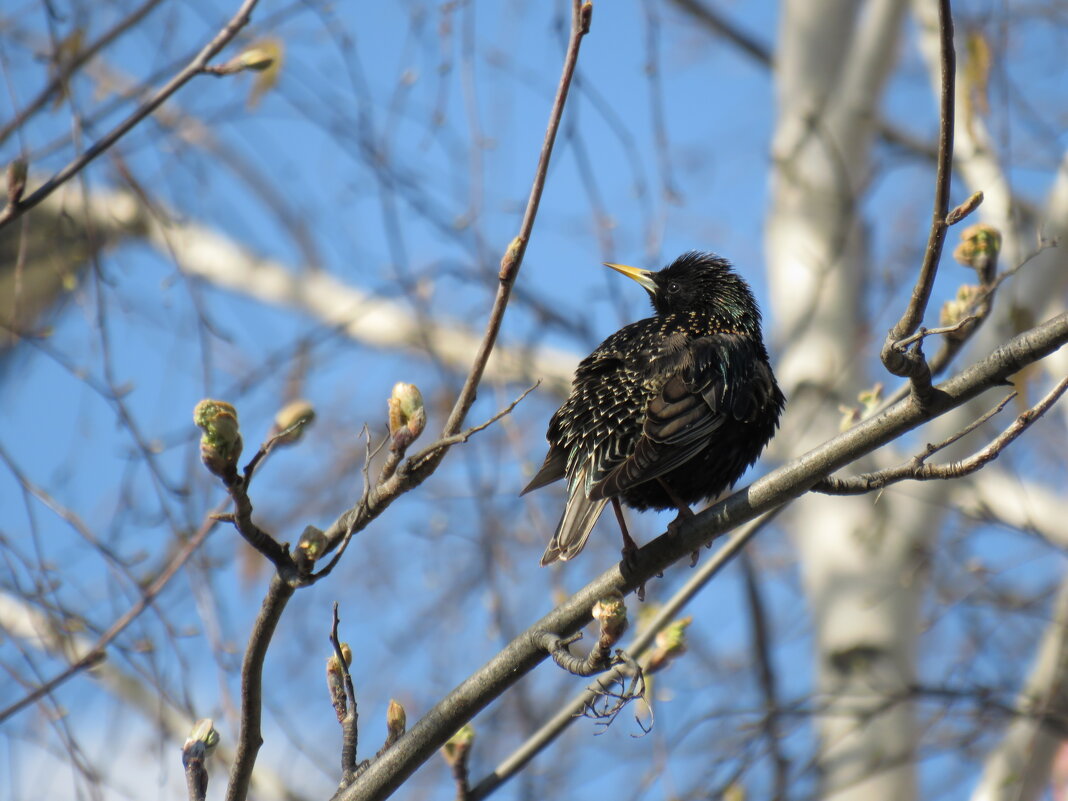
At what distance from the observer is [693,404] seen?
118 inches

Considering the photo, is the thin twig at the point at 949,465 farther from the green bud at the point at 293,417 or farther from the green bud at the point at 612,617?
the green bud at the point at 293,417

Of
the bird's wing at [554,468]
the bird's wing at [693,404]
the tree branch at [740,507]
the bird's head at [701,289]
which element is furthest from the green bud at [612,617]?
the bird's head at [701,289]

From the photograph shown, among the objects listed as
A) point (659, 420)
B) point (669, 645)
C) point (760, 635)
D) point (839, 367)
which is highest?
point (839, 367)

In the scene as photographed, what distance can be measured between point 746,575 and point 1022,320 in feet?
5.74

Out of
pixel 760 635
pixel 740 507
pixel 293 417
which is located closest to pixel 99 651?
pixel 293 417

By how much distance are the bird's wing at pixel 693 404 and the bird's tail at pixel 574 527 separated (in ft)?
0.13

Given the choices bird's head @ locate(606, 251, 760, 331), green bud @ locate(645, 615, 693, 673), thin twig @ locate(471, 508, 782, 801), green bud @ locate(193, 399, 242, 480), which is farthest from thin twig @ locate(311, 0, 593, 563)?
bird's head @ locate(606, 251, 760, 331)

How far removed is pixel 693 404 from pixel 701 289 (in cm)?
87

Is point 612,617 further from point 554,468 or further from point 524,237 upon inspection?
point 554,468

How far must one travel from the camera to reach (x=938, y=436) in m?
4.50

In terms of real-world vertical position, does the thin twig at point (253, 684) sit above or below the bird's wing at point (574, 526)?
below

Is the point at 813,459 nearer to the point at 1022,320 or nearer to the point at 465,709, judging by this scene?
the point at 465,709

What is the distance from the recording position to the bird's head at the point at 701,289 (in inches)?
145

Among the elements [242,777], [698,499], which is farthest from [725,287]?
[242,777]
